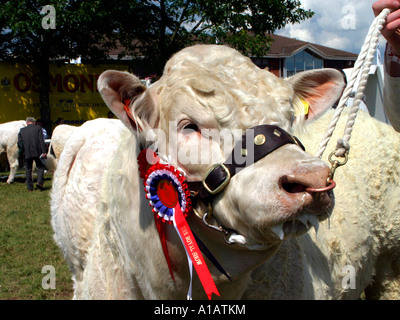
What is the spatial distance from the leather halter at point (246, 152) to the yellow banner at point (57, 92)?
55.9 ft

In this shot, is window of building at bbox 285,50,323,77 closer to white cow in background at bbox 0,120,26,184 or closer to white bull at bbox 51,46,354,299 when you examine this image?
white cow in background at bbox 0,120,26,184

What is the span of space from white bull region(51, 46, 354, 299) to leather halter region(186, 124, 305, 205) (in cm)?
3

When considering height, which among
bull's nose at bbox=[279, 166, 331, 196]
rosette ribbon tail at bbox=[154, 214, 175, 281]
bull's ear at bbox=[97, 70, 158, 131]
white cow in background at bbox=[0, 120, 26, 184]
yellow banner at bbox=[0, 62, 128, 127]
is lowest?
white cow in background at bbox=[0, 120, 26, 184]

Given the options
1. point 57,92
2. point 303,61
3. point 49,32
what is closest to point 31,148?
point 49,32

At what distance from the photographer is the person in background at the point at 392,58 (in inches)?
81.0

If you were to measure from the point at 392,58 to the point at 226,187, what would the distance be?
1.19 m

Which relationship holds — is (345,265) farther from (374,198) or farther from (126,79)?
(126,79)

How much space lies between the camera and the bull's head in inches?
62.6

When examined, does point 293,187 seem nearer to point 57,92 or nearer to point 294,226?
point 294,226

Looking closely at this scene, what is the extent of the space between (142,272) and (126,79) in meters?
0.96

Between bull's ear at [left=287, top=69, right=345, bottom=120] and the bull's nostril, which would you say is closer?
the bull's nostril

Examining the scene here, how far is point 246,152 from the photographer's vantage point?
174 centimetres

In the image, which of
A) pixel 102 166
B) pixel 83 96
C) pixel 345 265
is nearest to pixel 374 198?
pixel 345 265

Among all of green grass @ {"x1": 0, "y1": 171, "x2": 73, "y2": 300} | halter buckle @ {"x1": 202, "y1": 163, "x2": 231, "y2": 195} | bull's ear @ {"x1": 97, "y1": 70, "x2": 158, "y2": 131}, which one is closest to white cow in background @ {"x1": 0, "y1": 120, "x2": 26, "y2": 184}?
green grass @ {"x1": 0, "y1": 171, "x2": 73, "y2": 300}
